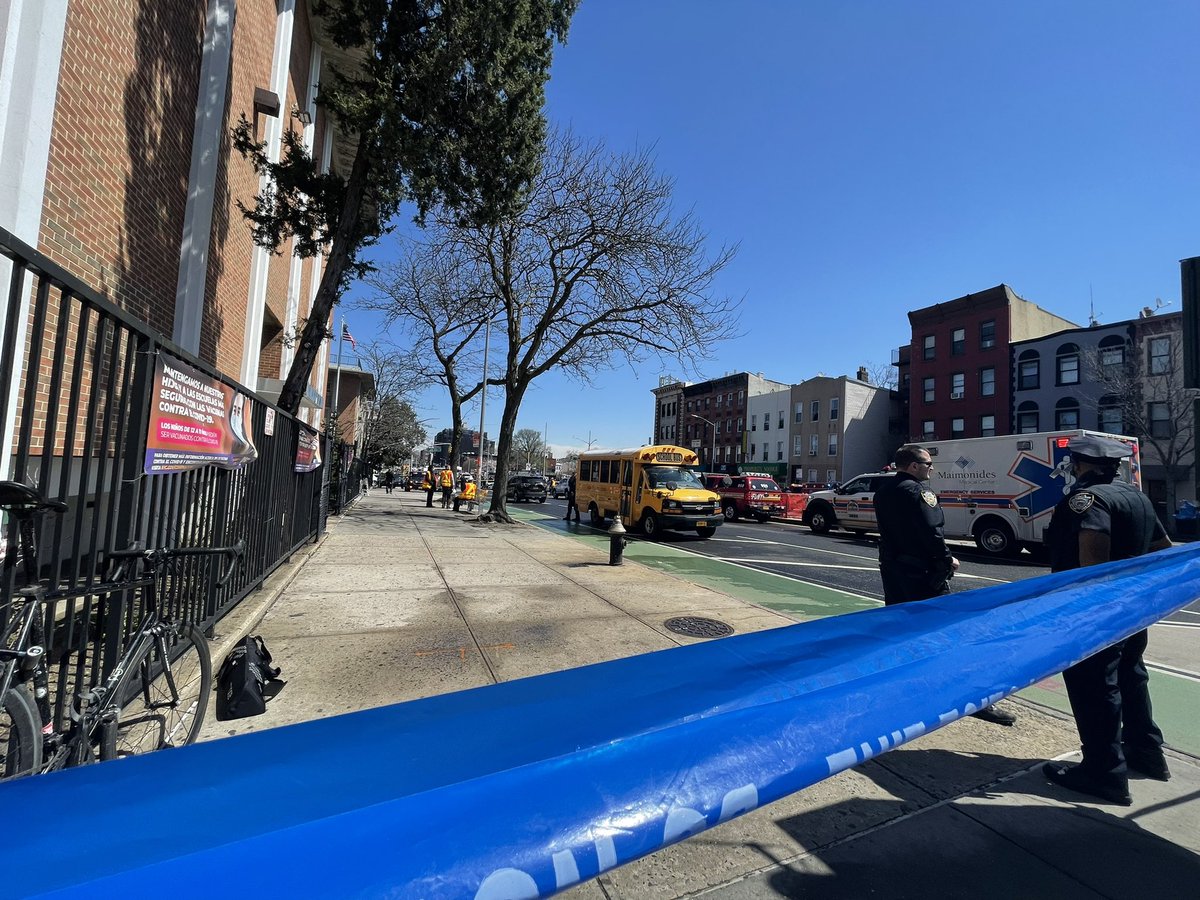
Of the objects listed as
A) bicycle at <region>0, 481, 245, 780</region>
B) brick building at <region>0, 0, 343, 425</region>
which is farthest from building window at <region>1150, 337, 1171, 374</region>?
bicycle at <region>0, 481, 245, 780</region>

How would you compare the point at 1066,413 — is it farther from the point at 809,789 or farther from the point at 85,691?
the point at 85,691

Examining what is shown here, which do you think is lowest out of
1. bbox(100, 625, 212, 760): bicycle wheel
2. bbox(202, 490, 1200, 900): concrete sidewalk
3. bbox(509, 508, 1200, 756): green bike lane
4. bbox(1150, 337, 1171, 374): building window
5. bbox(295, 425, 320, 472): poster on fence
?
bbox(202, 490, 1200, 900): concrete sidewalk

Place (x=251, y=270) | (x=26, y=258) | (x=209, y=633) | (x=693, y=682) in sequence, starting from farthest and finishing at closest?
1. (x=251, y=270)
2. (x=209, y=633)
3. (x=26, y=258)
4. (x=693, y=682)

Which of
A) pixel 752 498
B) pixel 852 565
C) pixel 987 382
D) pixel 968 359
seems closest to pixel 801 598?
pixel 852 565

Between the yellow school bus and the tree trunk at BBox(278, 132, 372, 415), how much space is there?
8.16 metres

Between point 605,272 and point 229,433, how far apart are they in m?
13.0

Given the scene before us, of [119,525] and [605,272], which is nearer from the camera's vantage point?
[119,525]

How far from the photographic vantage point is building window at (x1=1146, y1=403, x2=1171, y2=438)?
25938 mm

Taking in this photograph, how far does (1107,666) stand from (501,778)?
3.48m

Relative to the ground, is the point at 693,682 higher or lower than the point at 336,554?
higher

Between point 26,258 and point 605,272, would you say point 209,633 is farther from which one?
point 605,272

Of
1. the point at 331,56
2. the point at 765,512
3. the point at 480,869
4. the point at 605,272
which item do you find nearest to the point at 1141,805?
the point at 480,869

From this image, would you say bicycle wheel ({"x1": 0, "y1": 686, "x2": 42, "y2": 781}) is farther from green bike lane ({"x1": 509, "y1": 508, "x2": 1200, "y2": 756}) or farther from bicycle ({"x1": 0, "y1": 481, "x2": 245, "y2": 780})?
green bike lane ({"x1": 509, "y1": 508, "x2": 1200, "y2": 756})

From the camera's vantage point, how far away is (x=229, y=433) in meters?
4.62
